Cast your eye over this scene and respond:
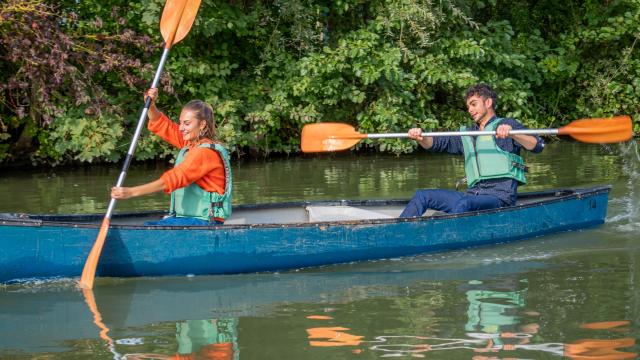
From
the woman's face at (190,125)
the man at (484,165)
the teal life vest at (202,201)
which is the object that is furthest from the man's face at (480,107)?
the woman's face at (190,125)

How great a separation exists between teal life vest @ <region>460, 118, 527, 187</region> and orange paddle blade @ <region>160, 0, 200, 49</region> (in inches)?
83.8

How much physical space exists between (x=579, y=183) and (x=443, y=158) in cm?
310

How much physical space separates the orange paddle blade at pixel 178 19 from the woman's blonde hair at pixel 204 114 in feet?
4.80

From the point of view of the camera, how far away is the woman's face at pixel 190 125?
21.0 ft

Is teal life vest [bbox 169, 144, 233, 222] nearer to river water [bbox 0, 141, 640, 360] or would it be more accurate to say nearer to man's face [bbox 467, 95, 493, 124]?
river water [bbox 0, 141, 640, 360]

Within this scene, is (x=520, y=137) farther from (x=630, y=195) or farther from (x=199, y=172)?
(x=630, y=195)

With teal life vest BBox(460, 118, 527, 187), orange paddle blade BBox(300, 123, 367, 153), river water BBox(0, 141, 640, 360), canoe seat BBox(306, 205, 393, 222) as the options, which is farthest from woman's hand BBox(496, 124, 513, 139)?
orange paddle blade BBox(300, 123, 367, 153)

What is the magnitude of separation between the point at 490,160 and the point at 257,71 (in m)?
6.45

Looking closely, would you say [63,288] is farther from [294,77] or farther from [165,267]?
[294,77]

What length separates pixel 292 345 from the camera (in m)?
4.86

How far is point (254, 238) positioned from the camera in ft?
21.7

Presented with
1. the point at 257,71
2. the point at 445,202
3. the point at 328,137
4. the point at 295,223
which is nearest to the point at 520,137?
the point at 445,202

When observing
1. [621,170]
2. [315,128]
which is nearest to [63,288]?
[315,128]

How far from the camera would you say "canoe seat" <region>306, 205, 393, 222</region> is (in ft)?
25.5
